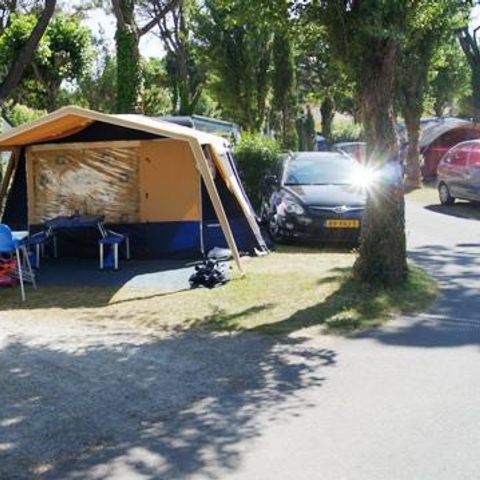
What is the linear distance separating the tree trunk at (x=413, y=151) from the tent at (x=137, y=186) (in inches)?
533

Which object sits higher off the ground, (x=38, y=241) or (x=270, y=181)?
(x=270, y=181)

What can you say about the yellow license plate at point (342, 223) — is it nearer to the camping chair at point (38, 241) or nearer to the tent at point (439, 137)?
the camping chair at point (38, 241)

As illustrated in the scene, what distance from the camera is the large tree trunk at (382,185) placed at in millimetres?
8641

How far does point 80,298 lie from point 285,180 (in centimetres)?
548

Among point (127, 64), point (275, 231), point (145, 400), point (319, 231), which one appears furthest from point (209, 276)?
point (127, 64)

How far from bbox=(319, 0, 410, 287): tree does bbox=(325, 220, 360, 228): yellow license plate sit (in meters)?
3.39

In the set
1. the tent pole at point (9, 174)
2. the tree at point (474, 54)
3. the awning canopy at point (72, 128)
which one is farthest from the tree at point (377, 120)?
the tree at point (474, 54)

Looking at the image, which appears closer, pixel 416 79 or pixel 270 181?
pixel 270 181

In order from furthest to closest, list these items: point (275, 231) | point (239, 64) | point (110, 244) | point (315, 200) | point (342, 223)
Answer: point (239, 64) → point (275, 231) → point (315, 200) → point (342, 223) → point (110, 244)

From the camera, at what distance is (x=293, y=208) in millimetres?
12852

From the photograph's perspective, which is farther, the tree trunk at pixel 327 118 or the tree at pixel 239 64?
the tree trunk at pixel 327 118

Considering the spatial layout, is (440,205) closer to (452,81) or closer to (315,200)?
(315,200)

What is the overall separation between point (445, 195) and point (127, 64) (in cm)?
868

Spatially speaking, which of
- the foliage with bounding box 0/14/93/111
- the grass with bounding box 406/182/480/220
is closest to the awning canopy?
the grass with bounding box 406/182/480/220
